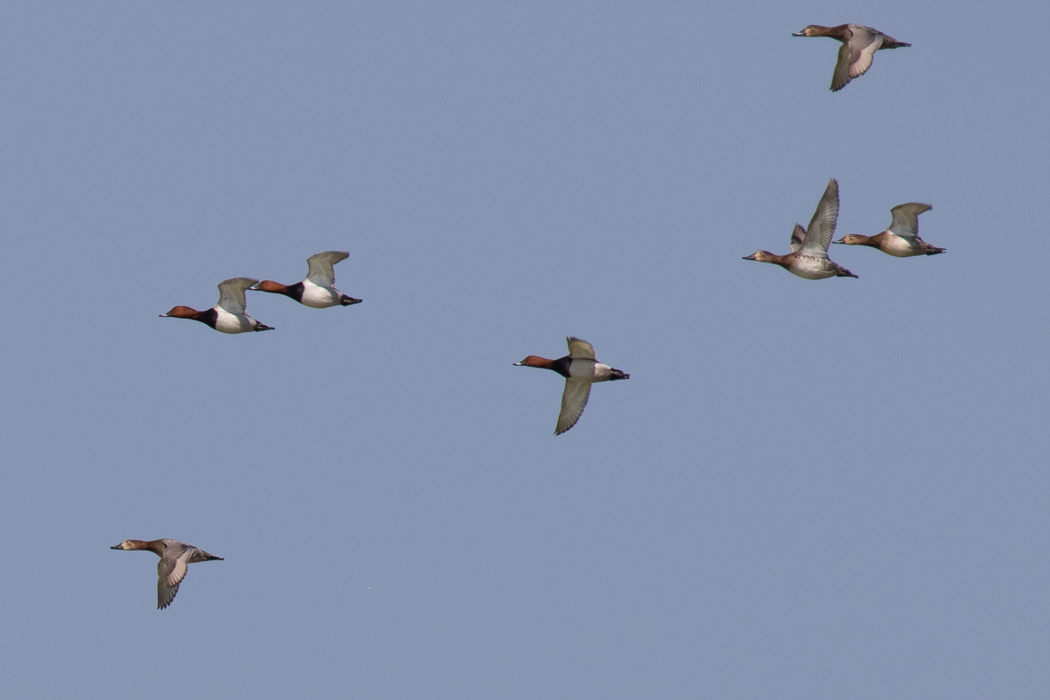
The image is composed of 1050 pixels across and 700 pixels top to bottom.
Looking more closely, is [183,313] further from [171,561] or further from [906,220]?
[906,220]

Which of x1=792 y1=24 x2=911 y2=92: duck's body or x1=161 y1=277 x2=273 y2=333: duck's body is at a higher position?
x1=792 y1=24 x2=911 y2=92: duck's body

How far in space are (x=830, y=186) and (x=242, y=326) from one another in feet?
53.6

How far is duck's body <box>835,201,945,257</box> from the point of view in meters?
61.4

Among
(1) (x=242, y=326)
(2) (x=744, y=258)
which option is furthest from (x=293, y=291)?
(2) (x=744, y=258)

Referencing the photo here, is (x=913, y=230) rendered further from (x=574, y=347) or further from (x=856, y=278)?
(x=574, y=347)

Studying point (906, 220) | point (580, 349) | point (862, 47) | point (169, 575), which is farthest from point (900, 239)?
point (169, 575)

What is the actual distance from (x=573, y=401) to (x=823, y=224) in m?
8.15

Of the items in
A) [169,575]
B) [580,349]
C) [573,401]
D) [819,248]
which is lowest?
[169,575]

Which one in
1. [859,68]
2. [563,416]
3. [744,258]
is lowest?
[563,416]

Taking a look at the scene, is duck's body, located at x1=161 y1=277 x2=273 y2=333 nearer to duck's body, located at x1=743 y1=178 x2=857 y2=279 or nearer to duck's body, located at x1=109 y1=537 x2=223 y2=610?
duck's body, located at x1=109 y1=537 x2=223 y2=610

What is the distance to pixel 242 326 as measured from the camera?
204 ft

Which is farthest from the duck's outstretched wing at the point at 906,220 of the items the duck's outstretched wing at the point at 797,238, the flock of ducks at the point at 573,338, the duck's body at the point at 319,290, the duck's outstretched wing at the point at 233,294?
the duck's outstretched wing at the point at 233,294

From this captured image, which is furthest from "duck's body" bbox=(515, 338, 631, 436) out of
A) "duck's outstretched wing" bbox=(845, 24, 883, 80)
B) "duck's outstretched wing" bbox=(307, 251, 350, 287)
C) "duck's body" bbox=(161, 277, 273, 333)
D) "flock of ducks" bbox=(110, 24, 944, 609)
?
"duck's outstretched wing" bbox=(845, 24, 883, 80)

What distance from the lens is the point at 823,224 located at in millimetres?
60188
